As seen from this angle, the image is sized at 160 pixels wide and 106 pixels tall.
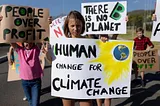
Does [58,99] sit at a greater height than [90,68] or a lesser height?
lesser

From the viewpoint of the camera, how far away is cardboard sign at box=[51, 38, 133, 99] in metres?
3.27

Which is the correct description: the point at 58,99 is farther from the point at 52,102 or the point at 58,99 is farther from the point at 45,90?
the point at 45,90

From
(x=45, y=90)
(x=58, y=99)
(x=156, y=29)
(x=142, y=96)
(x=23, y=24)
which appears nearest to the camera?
(x=23, y=24)

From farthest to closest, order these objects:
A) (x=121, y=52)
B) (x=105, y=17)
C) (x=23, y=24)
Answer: (x=105, y=17), (x=23, y=24), (x=121, y=52)

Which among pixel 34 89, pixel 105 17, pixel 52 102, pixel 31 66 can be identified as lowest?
pixel 52 102

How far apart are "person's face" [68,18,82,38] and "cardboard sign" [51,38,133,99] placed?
0.08m

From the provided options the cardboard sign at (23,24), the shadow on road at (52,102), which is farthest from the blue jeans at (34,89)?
the shadow on road at (52,102)

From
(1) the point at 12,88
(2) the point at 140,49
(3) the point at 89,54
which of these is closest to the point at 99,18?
(2) the point at 140,49

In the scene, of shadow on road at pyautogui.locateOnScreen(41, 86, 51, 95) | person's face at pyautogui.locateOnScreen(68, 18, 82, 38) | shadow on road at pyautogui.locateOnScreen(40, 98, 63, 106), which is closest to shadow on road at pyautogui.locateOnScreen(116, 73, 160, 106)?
shadow on road at pyautogui.locateOnScreen(40, 98, 63, 106)

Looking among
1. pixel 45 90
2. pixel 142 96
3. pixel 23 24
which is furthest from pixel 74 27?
pixel 45 90

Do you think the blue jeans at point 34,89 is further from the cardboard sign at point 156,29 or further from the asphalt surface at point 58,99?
the cardboard sign at point 156,29

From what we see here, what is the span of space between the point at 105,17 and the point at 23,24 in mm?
2206

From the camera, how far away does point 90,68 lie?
334 centimetres

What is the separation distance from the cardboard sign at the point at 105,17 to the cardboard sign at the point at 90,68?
1.89m
